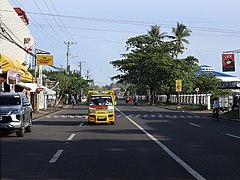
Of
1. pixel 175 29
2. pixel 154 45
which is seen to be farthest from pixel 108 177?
pixel 154 45

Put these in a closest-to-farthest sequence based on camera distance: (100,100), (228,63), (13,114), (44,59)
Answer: (13,114) < (100,100) < (228,63) < (44,59)

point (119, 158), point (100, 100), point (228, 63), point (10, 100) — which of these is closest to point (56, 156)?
point (119, 158)

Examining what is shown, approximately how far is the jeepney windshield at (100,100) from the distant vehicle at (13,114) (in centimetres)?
680

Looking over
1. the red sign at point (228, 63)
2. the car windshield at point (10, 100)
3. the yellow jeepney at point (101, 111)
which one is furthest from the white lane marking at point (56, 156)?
the red sign at point (228, 63)

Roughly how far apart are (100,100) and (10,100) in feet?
26.6

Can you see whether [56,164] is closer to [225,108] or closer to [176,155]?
[176,155]

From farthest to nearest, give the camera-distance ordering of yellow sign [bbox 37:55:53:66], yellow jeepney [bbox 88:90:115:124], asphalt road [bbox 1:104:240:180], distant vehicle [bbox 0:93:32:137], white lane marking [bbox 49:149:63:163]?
yellow sign [bbox 37:55:53:66]
yellow jeepney [bbox 88:90:115:124]
distant vehicle [bbox 0:93:32:137]
white lane marking [bbox 49:149:63:163]
asphalt road [bbox 1:104:240:180]

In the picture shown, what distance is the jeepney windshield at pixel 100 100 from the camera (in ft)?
89.1

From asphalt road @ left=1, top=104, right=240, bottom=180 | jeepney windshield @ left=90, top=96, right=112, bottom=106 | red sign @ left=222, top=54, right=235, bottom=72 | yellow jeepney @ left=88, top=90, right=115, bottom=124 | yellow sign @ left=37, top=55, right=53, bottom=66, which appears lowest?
asphalt road @ left=1, top=104, right=240, bottom=180

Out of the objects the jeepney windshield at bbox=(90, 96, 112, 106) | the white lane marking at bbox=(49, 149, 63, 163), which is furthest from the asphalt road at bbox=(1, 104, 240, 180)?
the jeepney windshield at bbox=(90, 96, 112, 106)

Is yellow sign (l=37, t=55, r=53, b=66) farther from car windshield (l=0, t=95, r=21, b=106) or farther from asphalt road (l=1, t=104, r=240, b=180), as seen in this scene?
asphalt road (l=1, t=104, r=240, b=180)

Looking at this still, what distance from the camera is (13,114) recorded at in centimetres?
1859

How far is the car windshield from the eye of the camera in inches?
793

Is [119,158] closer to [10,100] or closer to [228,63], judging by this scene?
[10,100]
